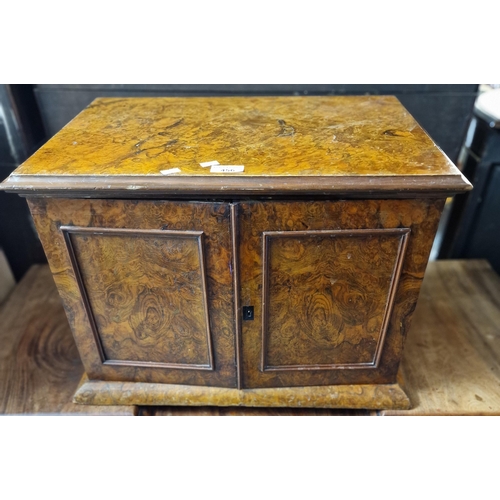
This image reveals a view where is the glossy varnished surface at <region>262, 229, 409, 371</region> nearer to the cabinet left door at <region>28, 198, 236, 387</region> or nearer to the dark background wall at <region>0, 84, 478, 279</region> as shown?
the cabinet left door at <region>28, 198, 236, 387</region>

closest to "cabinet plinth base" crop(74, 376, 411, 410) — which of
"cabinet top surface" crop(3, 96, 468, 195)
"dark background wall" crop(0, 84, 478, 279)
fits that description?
"cabinet top surface" crop(3, 96, 468, 195)

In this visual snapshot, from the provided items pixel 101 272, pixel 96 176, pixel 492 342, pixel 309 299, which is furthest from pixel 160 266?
pixel 492 342

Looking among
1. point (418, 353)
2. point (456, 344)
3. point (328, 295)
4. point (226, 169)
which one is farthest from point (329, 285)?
point (456, 344)

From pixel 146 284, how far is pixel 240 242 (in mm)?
272

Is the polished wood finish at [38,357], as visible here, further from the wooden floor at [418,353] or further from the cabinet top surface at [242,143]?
the cabinet top surface at [242,143]

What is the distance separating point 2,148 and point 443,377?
1663 millimetres

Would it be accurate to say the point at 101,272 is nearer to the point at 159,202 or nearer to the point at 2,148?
the point at 159,202

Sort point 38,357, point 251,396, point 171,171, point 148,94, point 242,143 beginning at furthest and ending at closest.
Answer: point 148,94
point 38,357
point 251,396
point 242,143
point 171,171

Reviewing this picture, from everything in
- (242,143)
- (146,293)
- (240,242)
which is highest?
(242,143)

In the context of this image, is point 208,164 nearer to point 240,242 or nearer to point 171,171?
point 171,171

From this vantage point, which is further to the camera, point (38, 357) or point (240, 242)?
point (38, 357)

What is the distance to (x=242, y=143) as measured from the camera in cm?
108

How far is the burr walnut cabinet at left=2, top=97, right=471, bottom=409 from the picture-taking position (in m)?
0.96

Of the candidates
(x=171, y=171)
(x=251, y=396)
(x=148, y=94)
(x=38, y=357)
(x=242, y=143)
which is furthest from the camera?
(x=148, y=94)
